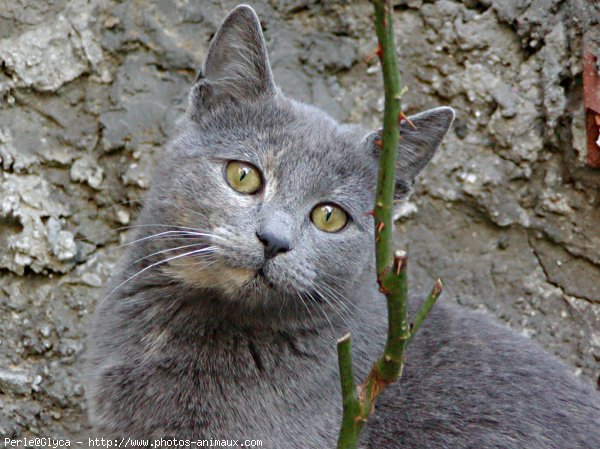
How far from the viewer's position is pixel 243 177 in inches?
104

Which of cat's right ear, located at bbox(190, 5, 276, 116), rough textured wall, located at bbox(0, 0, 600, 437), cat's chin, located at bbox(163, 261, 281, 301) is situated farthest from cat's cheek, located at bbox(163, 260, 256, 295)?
rough textured wall, located at bbox(0, 0, 600, 437)

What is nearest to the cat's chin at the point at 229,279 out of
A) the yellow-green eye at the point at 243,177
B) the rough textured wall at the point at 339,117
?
the yellow-green eye at the point at 243,177

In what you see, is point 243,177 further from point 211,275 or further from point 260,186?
point 211,275

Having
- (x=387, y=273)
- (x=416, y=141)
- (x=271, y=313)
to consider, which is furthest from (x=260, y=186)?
(x=387, y=273)

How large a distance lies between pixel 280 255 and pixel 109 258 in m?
1.57

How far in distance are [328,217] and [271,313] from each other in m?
0.38

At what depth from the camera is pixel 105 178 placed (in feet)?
12.5

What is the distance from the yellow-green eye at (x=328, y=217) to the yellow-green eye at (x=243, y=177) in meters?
0.22

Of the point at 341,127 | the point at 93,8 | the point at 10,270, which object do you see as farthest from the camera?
the point at 93,8

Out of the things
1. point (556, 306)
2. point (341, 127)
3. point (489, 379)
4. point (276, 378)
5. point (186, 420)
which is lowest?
point (186, 420)

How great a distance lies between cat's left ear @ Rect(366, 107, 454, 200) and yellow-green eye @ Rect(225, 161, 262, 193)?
17.3 inches

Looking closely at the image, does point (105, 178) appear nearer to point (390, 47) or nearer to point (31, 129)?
point (31, 129)

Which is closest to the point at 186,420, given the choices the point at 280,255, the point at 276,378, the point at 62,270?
the point at 276,378

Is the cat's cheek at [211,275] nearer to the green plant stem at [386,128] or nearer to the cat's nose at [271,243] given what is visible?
the cat's nose at [271,243]
